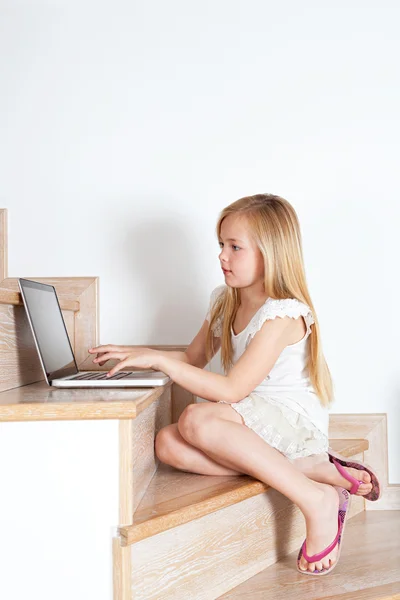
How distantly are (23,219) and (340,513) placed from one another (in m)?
1.11

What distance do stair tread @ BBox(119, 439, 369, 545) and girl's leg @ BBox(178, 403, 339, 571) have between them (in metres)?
0.05

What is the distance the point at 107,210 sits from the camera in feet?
6.23

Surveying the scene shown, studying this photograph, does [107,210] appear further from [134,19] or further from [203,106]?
[134,19]

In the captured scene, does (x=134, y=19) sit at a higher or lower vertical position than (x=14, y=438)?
higher

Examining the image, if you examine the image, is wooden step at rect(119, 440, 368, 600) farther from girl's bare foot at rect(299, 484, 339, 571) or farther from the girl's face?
the girl's face

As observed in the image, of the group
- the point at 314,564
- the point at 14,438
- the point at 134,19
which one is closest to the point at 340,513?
the point at 314,564

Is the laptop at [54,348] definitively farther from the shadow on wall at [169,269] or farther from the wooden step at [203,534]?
the shadow on wall at [169,269]

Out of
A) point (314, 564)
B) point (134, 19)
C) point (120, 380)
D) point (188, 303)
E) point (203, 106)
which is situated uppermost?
point (134, 19)

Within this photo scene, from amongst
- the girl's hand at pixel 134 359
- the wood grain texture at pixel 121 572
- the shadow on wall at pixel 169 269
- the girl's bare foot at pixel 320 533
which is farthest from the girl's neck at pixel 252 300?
the wood grain texture at pixel 121 572

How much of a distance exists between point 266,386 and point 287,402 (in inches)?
2.7

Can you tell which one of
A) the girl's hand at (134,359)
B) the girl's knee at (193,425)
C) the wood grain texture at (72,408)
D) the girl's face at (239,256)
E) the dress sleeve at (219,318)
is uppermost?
the girl's face at (239,256)

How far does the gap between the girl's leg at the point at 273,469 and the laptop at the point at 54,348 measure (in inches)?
5.0

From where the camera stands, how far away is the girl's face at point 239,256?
153 centimetres

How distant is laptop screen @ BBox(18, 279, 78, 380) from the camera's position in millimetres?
1322
